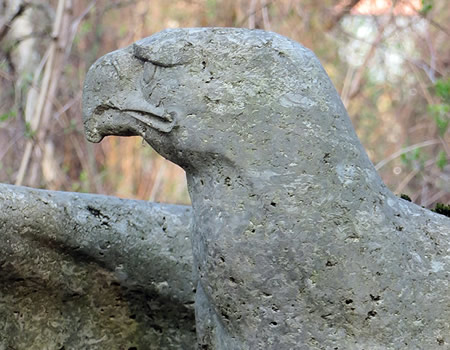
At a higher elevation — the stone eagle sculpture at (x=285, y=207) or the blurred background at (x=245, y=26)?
the stone eagle sculpture at (x=285, y=207)

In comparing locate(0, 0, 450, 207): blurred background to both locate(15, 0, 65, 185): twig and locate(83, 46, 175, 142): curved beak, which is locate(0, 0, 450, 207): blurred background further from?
locate(83, 46, 175, 142): curved beak

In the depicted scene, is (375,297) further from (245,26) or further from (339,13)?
(339,13)

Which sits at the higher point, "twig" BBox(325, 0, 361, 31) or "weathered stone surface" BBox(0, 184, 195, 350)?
"weathered stone surface" BBox(0, 184, 195, 350)

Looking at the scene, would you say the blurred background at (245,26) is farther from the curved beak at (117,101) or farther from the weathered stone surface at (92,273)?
the curved beak at (117,101)

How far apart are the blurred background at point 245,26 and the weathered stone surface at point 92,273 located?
1.79 metres

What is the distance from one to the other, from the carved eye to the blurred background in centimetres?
212

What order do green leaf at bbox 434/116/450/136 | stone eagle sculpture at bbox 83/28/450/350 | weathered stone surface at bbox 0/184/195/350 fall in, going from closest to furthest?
stone eagle sculpture at bbox 83/28/450/350, weathered stone surface at bbox 0/184/195/350, green leaf at bbox 434/116/450/136

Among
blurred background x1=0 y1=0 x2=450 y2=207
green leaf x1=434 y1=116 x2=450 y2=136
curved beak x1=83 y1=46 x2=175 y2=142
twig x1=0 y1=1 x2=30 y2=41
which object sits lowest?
blurred background x1=0 y1=0 x2=450 y2=207

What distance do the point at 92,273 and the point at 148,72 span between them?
50 cm

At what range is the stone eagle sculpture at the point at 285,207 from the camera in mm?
1173

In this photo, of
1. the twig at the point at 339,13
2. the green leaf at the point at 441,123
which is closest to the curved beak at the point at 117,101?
the green leaf at the point at 441,123

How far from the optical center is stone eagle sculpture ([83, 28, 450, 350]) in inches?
46.2

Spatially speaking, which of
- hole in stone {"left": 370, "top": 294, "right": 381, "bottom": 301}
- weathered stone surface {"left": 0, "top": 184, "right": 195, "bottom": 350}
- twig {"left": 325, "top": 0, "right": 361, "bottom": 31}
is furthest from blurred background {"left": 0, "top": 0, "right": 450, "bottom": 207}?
hole in stone {"left": 370, "top": 294, "right": 381, "bottom": 301}

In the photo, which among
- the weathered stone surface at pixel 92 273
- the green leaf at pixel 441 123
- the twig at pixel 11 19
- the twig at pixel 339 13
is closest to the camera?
the weathered stone surface at pixel 92 273
